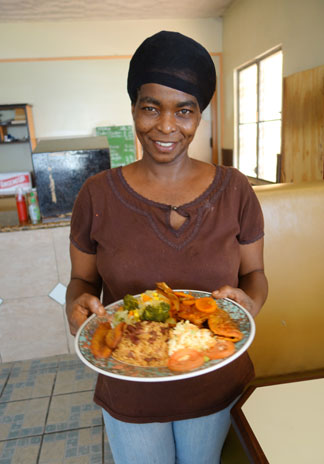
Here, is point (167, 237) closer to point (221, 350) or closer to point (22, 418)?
point (221, 350)

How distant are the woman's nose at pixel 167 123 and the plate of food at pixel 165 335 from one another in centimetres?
40

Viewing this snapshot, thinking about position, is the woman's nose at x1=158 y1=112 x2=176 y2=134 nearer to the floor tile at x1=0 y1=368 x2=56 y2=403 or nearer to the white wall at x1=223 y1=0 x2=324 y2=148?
the floor tile at x1=0 y1=368 x2=56 y2=403

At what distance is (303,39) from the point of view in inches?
141

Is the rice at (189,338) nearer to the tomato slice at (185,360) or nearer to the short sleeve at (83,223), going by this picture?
the tomato slice at (185,360)

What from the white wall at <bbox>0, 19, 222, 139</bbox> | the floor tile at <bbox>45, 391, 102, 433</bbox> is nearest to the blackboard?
the white wall at <bbox>0, 19, 222, 139</bbox>

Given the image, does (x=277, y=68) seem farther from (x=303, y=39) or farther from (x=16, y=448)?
(x=16, y=448)

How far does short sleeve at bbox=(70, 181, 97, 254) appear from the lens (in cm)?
105

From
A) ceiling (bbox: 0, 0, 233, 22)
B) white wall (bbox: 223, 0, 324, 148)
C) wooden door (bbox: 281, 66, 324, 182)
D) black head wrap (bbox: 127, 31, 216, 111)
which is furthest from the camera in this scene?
ceiling (bbox: 0, 0, 233, 22)

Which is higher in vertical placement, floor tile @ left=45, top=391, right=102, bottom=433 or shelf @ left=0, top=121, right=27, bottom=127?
shelf @ left=0, top=121, right=27, bottom=127

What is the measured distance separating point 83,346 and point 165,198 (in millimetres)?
471

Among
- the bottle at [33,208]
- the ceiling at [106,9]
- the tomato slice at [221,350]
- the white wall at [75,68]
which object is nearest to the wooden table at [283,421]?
the tomato slice at [221,350]

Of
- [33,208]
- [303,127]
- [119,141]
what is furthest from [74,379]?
[119,141]

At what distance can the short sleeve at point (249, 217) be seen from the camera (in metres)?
1.07

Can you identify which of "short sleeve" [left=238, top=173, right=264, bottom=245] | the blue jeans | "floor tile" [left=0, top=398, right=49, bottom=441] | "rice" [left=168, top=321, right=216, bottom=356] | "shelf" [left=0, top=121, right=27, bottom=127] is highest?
"shelf" [left=0, top=121, right=27, bottom=127]
